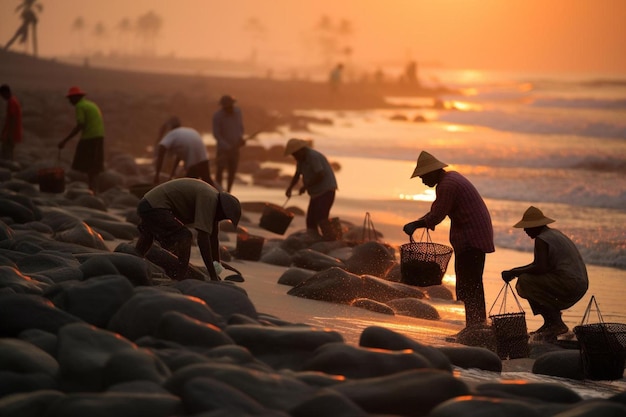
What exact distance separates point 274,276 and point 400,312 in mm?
1791

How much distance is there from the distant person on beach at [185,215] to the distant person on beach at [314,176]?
374 centimetres

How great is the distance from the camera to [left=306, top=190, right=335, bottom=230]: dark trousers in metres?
12.8

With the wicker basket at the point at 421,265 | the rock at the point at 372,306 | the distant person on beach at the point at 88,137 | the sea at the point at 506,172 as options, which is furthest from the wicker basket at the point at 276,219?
the wicker basket at the point at 421,265

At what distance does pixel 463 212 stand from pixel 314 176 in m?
3.88

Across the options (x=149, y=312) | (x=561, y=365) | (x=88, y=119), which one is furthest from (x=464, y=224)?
(x=88, y=119)

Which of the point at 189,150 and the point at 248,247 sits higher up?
the point at 189,150

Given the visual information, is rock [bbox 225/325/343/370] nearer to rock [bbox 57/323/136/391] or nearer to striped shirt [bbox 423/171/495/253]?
rock [bbox 57/323/136/391]

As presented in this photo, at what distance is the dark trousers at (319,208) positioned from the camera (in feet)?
42.1

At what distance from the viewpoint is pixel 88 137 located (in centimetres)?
1570

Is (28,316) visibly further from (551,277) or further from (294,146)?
(294,146)

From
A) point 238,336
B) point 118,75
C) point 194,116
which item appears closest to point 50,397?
point 238,336

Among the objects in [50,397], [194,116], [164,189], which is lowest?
[50,397]

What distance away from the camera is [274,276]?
1135 cm

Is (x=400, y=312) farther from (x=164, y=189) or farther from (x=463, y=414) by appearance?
(x=463, y=414)
